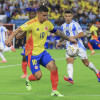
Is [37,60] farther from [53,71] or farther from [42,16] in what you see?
[42,16]

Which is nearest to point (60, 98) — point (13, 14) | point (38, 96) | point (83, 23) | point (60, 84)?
point (38, 96)

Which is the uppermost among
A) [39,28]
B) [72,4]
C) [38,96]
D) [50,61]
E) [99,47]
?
[39,28]

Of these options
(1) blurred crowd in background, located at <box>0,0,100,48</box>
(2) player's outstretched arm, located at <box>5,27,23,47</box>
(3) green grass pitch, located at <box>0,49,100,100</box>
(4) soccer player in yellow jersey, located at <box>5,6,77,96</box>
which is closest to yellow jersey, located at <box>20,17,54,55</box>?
(4) soccer player in yellow jersey, located at <box>5,6,77,96</box>

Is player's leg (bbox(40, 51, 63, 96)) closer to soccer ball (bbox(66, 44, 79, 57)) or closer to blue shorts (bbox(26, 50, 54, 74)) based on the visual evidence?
blue shorts (bbox(26, 50, 54, 74))

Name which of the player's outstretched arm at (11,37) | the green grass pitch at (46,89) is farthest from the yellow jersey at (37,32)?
the green grass pitch at (46,89)

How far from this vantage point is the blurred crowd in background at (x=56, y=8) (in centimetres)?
3081

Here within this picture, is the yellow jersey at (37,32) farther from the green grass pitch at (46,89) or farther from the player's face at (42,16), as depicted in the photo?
the green grass pitch at (46,89)

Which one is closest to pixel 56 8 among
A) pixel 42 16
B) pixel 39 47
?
pixel 39 47

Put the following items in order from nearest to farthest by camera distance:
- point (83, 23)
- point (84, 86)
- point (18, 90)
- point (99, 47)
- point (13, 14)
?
point (18, 90), point (84, 86), point (99, 47), point (83, 23), point (13, 14)

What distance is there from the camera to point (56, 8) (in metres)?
32.8

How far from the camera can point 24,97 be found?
731 cm

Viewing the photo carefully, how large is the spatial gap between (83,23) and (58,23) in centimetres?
206

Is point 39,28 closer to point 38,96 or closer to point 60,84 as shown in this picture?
point 38,96

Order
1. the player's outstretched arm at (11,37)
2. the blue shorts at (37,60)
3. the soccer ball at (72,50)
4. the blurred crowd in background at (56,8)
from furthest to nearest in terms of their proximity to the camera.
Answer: the blurred crowd in background at (56,8) → the soccer ball at (72,50) → the blue shorts at (37,60) → the player's outstretched arm at (11,37)
